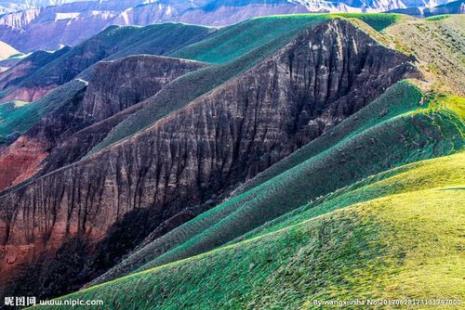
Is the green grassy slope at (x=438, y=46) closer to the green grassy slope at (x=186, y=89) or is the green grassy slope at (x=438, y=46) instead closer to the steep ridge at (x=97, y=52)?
the green grassy slope at (x=186, y=89)

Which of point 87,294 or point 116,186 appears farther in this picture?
point 116,186

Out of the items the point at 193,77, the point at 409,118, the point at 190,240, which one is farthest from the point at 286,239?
the point at 193,77

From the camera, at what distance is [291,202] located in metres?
42.9

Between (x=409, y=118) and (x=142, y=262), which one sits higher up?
(x=409, y=118)

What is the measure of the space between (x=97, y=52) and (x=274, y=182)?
6337 inches

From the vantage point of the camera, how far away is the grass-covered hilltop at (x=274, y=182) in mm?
22266

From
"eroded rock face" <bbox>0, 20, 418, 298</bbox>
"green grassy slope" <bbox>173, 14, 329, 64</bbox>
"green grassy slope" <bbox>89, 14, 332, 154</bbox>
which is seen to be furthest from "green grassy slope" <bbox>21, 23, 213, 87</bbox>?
"eroded rock face" <bbox>0, 20, 418, 298</bbox>

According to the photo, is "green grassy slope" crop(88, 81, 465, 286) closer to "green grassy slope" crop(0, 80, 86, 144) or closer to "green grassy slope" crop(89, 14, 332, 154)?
"green grassy slope" crop(89, 14, 332, 154)

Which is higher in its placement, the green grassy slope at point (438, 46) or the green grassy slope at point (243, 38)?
the green grassy slope at point (438, 46)

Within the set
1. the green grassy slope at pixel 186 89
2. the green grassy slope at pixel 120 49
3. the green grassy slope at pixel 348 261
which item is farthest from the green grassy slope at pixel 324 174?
the green grassy slope at pixel 120 49

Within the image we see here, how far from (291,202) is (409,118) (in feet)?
38.2

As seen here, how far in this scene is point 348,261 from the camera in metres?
21.8

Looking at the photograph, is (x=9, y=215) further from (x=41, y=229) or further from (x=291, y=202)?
(x=291, y=202)

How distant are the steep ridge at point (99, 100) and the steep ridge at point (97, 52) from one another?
52.9 metres
